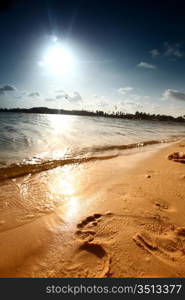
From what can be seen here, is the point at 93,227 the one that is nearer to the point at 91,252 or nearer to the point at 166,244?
the point at 91,252

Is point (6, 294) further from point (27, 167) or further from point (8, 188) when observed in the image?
point (27, 167)

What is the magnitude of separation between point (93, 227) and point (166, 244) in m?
1.32

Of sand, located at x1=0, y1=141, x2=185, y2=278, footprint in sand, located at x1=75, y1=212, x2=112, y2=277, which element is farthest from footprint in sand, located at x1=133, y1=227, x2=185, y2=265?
footprint in sand, located at x1=75, y1=212, x2=112, y2=277

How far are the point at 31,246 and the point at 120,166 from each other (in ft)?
16.7

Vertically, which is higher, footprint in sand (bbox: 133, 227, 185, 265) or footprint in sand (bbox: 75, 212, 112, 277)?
footprint in sand (bbox: 133, 227, 185, 265)

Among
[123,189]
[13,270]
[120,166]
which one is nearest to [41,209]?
[13,270]

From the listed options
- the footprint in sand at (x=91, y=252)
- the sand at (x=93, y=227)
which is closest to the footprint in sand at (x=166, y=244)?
the sand at (x=93, y=227)

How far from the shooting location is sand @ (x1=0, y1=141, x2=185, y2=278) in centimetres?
203

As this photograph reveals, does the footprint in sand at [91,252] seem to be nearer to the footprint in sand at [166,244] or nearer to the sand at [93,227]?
the sand at [93,227]

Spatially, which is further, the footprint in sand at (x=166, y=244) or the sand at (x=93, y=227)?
the footprint in sand at (x=166, y=244)

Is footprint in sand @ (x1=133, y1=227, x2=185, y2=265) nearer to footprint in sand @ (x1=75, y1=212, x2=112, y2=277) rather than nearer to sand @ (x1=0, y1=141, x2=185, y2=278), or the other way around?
sand @ (x1=0, y1=141, x2=185, y2=278)

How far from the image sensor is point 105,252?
7.30ft

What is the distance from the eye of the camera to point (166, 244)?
239cm

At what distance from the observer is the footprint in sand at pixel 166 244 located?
7.07 feet
